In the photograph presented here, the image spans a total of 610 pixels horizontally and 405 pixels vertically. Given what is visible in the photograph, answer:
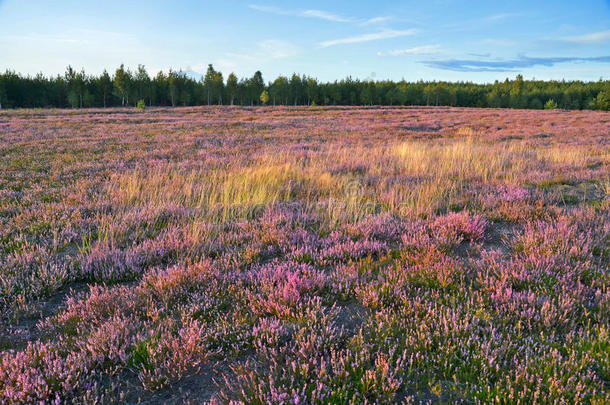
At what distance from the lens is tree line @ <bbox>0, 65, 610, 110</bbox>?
241ft

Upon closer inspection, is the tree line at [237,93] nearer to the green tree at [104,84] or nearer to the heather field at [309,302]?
the green tree at [104,84]

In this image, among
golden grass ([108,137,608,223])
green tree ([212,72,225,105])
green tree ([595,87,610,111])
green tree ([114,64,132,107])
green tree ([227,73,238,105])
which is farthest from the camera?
green tree ([595,87,610,111])

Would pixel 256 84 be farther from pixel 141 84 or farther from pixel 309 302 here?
pixel 309 302

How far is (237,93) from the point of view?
86875mm

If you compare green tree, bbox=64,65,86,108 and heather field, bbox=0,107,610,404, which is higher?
green tree, bbox=64,65,86,108

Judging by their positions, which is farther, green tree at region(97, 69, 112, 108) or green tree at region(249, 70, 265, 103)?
green tree at region(249, 70, 265, 103)

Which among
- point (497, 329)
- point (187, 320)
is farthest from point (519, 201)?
point (187, 320)

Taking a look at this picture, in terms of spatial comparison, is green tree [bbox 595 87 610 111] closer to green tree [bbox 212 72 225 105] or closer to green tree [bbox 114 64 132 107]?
green tree [bbox 212 72 225 105]

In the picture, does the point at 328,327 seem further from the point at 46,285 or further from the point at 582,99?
the point at 582,99

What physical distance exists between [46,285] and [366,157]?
36.7ft

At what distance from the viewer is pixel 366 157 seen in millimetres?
13227

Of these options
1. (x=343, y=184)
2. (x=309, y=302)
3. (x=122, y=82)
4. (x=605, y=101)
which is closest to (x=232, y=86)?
(x=122, y=82)

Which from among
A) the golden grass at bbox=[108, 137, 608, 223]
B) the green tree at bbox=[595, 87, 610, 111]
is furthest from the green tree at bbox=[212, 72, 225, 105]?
the green tree at bbox=[595, 87, 610, 111]

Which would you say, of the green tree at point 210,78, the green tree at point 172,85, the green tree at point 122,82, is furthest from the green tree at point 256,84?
the green tree at point 122,82
